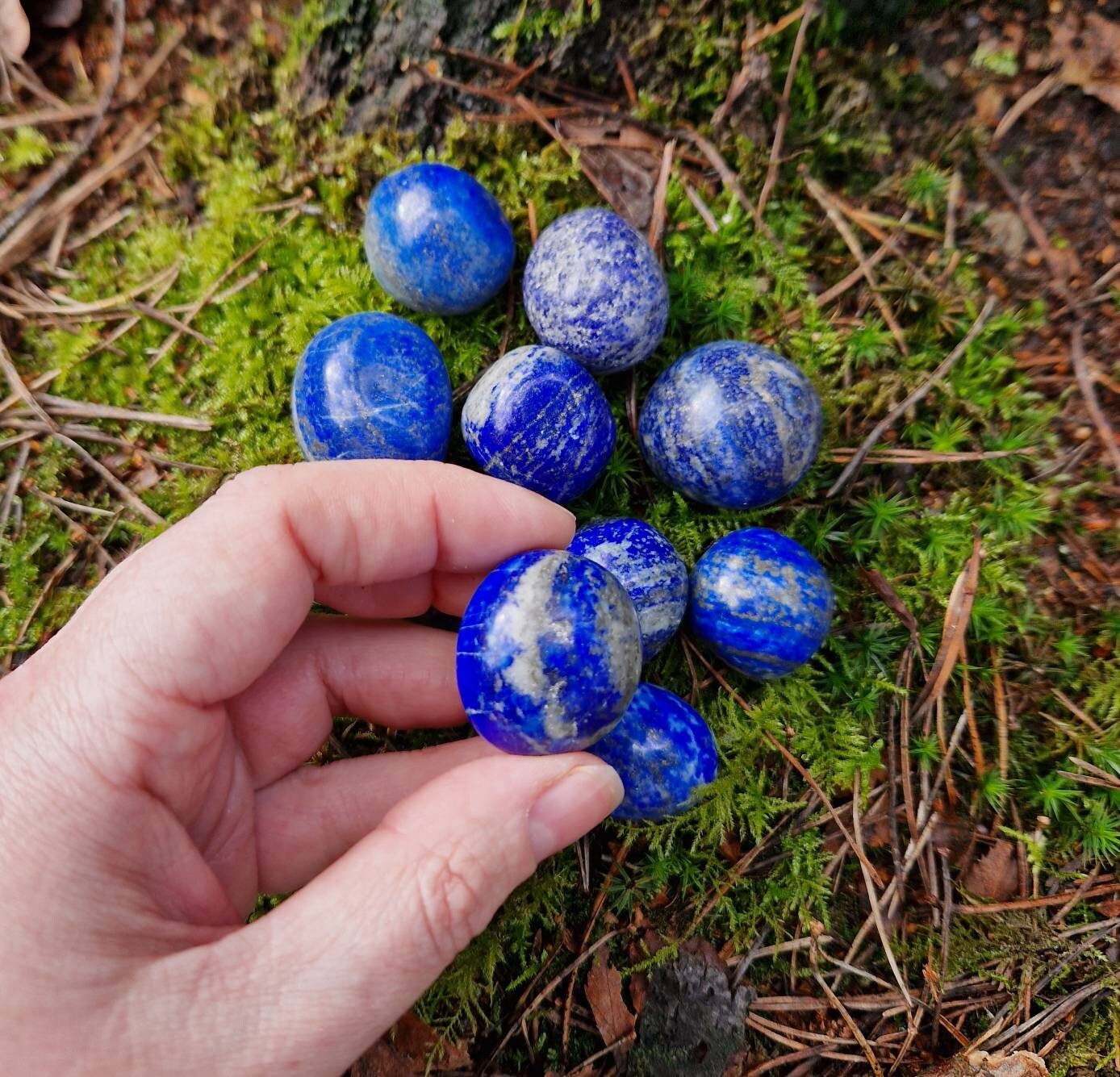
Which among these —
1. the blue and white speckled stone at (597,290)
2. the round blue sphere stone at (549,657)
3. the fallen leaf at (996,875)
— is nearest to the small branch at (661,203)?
the blue and white speckled stone at (597,290)

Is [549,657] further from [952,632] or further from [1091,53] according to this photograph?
[1091,53]

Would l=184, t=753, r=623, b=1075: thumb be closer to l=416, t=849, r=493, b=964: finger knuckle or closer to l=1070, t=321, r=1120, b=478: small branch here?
l=416, t=849, r=493, b=964: finger knuckle

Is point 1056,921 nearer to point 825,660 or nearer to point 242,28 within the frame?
point 825,660

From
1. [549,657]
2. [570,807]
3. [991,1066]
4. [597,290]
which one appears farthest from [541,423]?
[991,1066]

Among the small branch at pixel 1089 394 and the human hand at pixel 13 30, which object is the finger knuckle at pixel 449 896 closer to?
the small branch at pixel 1089 394

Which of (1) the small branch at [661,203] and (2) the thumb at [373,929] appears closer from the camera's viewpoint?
(2) the thumb at [373,929]

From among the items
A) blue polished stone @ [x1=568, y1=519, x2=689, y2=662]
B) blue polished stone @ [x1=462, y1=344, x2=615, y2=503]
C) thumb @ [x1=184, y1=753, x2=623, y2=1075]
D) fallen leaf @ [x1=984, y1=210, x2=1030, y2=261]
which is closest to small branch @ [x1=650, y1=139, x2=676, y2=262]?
blue polished stone @ [x1=462, y1=344, x2=615, y2=503]
